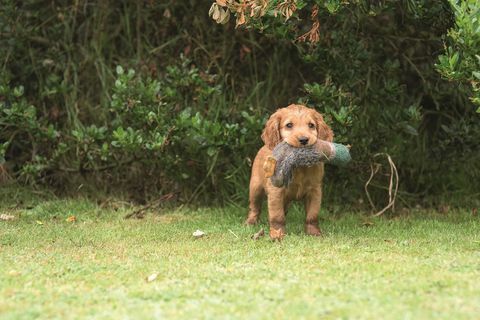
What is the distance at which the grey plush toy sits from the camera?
5.33m

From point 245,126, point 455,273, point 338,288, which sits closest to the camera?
point 338,288

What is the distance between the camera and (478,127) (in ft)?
22.7

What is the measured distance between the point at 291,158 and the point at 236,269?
121cm

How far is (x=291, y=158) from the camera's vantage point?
5.32m

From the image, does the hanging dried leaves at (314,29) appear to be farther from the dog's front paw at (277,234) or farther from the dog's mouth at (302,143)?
the dog's front paw at (277,234)

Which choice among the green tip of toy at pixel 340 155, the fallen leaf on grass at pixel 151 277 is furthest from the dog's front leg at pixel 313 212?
the fallen leaf on grass at pixel 151 277

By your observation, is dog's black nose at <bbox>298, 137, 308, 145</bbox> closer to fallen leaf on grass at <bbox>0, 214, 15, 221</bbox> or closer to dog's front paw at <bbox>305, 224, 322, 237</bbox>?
dog's front paw at <bbox>305, 224, 322, 237</bbox>

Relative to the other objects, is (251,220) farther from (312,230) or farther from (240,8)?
(240,8)

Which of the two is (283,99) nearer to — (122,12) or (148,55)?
(148,55)

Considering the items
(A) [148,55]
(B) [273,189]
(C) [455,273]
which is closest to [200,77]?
(A) [148,55]

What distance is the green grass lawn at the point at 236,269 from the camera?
356 cm

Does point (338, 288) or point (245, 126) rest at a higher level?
point (245, 126)

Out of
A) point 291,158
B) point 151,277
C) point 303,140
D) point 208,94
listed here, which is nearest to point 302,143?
point 303,140

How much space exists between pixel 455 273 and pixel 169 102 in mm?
3651
